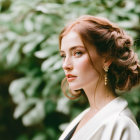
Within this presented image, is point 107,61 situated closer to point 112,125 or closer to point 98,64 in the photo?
point 98,64

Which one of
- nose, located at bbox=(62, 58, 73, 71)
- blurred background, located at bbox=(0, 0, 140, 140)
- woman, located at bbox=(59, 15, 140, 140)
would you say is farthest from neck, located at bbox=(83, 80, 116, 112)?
blurred background, located at bbox=(0, 0, 140, 140)

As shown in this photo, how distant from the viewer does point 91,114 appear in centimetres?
129

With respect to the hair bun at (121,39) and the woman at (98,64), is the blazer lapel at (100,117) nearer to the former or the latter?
the woman at (98,64)

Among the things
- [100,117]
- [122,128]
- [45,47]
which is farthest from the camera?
[45,47]

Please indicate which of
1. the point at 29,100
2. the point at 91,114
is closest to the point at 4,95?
the point at 29,100

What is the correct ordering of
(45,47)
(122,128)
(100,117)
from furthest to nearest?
(45,47), (100,117), (122,128)

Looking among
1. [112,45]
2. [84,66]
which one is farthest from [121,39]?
[84,66]

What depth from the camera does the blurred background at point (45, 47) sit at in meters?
1.93

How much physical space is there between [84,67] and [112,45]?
0.15 meters

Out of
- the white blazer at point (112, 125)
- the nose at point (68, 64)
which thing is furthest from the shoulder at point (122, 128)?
the nose at point (68, 64)

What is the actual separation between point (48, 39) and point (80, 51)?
79 cm

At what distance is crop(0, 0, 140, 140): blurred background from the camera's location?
1930 mm

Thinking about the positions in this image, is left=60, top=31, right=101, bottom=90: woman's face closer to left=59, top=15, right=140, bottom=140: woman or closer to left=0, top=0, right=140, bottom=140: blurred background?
left=59, top=15, right=140, bottom=140: woman

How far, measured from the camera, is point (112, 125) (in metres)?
1.07
